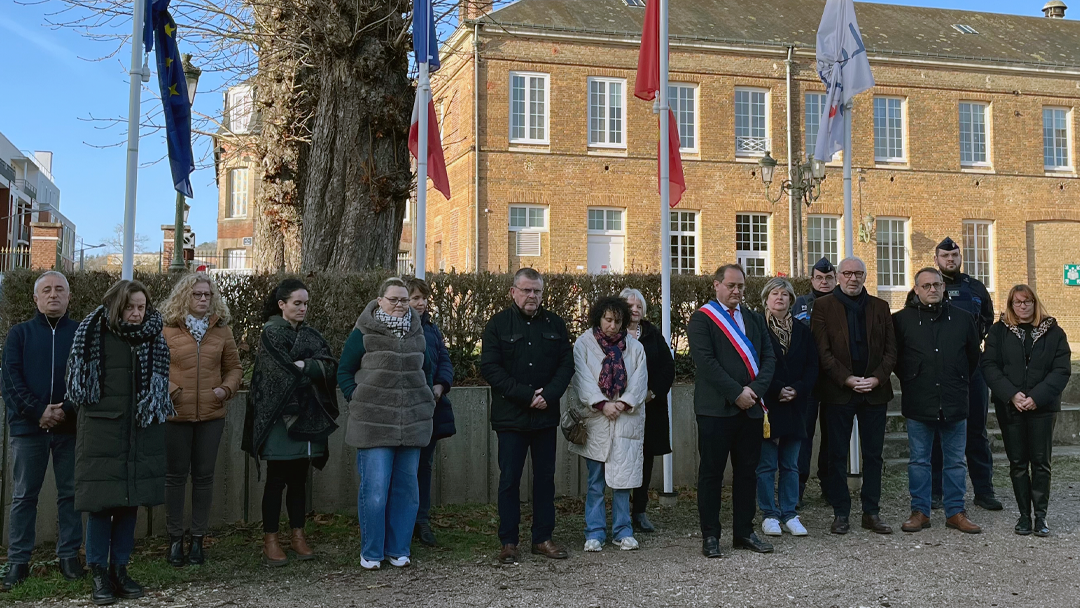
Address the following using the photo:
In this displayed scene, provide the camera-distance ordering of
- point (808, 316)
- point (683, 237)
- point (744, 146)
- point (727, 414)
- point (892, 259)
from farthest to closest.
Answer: point (892, 259) → point (744, 146) → point (683, 237) → point (808, 316) → point (727, 414)

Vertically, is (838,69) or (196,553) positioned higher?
(838,69)

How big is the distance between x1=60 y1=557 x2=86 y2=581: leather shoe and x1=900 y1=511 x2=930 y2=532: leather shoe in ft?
19.2

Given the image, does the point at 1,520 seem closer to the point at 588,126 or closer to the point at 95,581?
the point at 95,581

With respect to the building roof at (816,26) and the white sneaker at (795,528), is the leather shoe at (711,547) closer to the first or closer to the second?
the white sneaker at (795,528)

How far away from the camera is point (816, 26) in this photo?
28.2 meters

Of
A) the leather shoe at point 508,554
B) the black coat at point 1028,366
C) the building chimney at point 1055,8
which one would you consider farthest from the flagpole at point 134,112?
the building chimney at point 1055,8

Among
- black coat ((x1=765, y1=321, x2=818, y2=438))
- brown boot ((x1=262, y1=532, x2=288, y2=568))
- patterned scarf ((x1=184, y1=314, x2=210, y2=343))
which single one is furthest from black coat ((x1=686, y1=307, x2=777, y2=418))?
patterned scarf ((x1=184, y1=314, x2=210, y2=343))

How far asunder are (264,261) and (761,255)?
18574 millimetres

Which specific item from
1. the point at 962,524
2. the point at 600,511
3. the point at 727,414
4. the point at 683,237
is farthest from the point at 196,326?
the point at 683,237

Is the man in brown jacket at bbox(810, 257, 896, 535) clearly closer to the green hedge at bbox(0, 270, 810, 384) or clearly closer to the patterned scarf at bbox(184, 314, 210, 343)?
the green hedge at bbox(0, 270, 810, 384)

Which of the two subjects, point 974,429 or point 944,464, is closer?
point 944,464

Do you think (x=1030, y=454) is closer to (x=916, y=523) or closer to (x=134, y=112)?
(x=916, y=523)

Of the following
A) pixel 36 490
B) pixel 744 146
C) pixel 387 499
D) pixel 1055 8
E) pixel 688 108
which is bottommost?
pixel 387 499

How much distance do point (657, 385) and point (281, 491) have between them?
2840 mm
